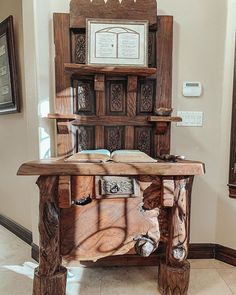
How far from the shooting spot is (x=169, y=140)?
167 centimetres

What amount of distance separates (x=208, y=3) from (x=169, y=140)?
3.32ft

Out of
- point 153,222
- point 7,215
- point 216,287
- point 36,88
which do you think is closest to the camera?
point 153,222

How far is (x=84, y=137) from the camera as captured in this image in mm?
1664

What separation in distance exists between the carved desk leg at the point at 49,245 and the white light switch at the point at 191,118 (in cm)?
A: 102

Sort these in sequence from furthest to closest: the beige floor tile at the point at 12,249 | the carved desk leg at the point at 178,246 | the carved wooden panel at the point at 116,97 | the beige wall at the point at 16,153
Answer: the beige wall at the point at 16,153, the beige floor tile at the point at 12,249, the carved wooden panel at the point at 116,97, the carved desk leg at the point at 178,246

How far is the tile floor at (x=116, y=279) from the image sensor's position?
1456 millimetres

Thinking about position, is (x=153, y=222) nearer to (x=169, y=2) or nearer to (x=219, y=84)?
(x=219, y=84)

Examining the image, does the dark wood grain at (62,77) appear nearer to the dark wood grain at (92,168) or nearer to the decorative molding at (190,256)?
the dark wood grain at (92,168)

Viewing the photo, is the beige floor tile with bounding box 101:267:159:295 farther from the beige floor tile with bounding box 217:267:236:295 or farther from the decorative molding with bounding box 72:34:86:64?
the decorative molding with bounding box 72:34:86:64

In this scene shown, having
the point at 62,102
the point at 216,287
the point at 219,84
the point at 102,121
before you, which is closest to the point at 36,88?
the point at 62,102

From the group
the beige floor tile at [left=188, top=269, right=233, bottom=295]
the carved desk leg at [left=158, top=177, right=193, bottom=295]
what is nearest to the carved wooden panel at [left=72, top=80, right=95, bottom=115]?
the carved desk leg at [left=158, top=177, right=193, bottom=295]

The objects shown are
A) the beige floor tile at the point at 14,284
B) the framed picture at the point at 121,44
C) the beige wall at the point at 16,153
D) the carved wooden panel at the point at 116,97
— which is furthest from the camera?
the beige wall at the point at 16,153

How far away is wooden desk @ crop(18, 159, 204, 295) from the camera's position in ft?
3.85

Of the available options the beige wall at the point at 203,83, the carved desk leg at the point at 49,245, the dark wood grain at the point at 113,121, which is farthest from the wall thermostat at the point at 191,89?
the carved desk leg at the point at 49,245
